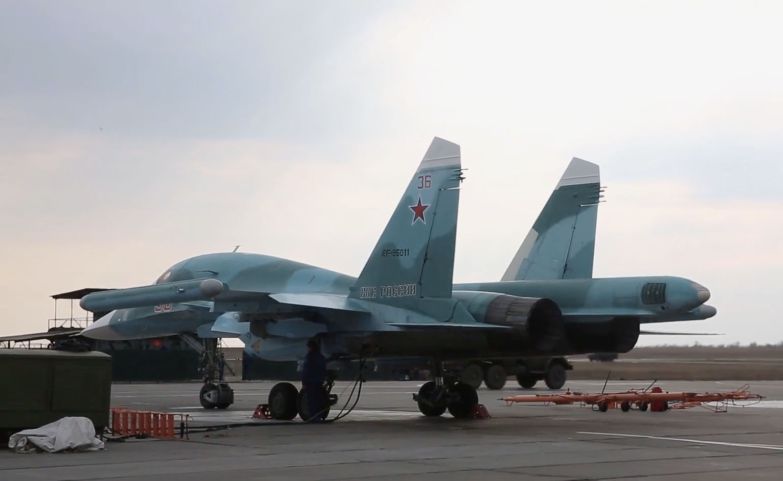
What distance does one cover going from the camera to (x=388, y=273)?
17.8 meters

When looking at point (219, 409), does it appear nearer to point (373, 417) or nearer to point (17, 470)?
point (373, 417)

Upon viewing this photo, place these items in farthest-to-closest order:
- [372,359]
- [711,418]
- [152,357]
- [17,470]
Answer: [152,357], [711,418], [372,359], [17,470]

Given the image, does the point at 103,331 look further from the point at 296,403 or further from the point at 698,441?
the point at 698,441

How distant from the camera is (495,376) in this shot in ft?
106

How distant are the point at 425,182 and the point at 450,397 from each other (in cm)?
400

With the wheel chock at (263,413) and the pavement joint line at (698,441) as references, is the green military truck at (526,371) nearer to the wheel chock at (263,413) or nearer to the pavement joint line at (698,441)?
the wheel chock at (263,413)

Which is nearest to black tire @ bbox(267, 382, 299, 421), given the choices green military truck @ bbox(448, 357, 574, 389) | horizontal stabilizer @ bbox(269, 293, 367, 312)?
horizontal stabilizer @ bbox(269, 293, 367, 312)

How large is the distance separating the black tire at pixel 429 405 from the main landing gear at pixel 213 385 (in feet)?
17.2

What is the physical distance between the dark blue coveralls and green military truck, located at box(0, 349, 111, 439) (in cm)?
442

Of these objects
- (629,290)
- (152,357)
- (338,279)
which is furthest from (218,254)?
(152,357)

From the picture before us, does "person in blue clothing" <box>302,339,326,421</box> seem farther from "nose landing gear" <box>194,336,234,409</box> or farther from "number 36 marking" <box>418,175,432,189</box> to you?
"nose landing gear" <box>194,336,234,409</box>

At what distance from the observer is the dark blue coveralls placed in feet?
59.0

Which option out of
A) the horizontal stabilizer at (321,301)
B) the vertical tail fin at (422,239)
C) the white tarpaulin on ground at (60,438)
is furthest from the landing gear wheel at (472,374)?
the white tarpaulin on ground at (60,438)

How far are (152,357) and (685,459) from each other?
3363 centimetres
